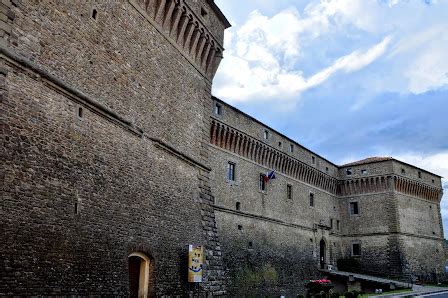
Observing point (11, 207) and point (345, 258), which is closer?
point (11, 207)

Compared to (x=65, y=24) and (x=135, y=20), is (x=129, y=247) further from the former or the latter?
(x=135, y=20)

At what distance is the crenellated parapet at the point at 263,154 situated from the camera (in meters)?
23.0

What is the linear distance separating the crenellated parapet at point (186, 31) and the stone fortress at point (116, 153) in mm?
50

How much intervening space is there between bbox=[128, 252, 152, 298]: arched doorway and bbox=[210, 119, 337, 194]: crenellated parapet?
37.1 feet

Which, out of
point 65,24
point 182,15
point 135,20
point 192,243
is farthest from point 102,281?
point 182,15

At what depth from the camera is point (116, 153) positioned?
11023 millimetres

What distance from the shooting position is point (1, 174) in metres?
7.72

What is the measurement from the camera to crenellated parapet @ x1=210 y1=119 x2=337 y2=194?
23.0 metres

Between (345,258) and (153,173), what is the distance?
91.8 feet

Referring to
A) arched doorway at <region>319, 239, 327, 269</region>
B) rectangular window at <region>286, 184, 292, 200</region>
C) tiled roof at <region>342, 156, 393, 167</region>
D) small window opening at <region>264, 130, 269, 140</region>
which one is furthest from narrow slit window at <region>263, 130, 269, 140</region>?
tiled roof at <region>342, 156, 393, 167</region>

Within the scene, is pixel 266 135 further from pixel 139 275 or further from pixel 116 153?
pixel 116 153

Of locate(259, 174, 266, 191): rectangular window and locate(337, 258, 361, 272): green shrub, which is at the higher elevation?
locate(259, 174, 266, 191): rectangular window

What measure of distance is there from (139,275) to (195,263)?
222 centimetres

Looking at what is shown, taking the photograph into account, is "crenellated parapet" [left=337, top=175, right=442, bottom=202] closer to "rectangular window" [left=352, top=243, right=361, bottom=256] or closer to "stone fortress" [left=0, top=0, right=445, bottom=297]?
"rectangular window" [left=352, top=243, right=361, bottom=256]
